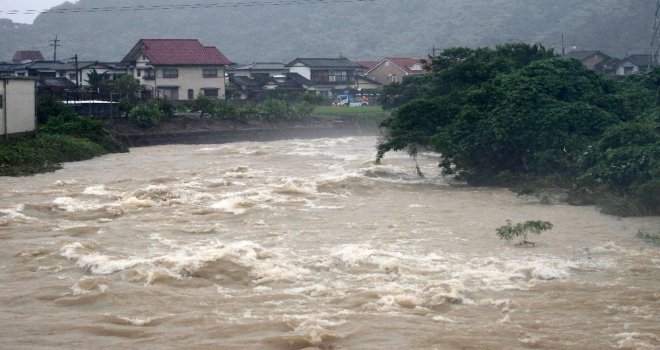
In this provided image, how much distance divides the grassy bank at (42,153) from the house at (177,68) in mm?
16590

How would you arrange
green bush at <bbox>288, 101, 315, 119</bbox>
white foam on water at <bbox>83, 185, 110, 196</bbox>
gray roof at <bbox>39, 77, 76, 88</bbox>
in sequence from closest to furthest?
white foam on water at <bbox>83, 185, 110, 196</bbox>, gray roof at <bbox>39, 77, 76, 88</bbox>, green bush at <bbox>288, 101, 315, 119</bbox>

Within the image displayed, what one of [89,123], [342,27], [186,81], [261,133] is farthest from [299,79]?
[342,27]

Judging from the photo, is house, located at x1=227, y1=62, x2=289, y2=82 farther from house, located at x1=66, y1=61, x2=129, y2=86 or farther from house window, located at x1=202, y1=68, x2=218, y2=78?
house, located at x1=66, y1=61, x2=129, y2=86

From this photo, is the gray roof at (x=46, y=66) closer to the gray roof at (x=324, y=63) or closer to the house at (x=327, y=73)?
the house at (x=327, y=73)

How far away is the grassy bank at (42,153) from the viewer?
2391cm

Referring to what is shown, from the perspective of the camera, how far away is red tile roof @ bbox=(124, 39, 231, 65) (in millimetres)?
46906

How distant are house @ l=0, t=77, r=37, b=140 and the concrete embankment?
5.36 metres

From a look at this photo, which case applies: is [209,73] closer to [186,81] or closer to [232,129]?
[186,81]

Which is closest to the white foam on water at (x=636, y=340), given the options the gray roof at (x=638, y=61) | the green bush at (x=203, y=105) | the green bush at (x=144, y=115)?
the green bush at (x=144, y=115)

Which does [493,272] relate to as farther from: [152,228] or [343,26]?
[343,26]

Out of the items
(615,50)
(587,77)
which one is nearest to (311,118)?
(587,77)

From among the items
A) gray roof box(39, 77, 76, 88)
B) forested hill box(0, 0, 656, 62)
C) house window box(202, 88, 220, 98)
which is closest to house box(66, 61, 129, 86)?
gray roof box(39, 77, 76, 88)

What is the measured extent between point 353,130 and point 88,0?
95.0 meters

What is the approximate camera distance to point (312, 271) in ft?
40.6
